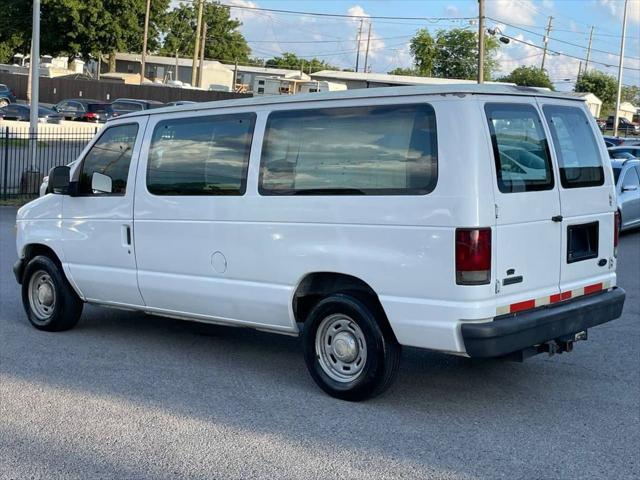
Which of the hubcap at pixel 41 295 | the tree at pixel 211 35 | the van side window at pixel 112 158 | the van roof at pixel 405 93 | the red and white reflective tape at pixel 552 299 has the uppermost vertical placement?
the tree at pixel 211 35

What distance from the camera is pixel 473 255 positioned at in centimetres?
521

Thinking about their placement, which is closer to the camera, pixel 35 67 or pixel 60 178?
pixel 60 178

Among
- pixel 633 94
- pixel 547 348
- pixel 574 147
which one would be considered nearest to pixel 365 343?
pixel 547 348

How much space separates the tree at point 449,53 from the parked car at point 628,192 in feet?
261

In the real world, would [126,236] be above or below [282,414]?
above

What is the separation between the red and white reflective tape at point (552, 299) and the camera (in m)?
5.44

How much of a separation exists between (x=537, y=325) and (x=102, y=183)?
3998mm

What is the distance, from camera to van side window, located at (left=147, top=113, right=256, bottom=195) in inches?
256

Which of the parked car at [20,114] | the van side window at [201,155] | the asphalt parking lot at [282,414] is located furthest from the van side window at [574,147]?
the parked car at [20,114]

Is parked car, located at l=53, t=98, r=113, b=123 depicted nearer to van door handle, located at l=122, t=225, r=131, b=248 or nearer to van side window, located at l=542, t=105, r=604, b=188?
van door handle, located at l=122, t=225, r=131, b=248

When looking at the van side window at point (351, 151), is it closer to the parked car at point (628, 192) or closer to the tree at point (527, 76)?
the parked car at point (628, 192)

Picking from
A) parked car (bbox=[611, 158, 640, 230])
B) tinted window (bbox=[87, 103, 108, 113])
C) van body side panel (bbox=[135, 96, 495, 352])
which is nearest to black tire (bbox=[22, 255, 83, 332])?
van body side panel (bbox=[135, 96, 495, 352])

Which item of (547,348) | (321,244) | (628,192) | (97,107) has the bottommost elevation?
(547,348)

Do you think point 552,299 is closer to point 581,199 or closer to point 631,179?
point 581,199
